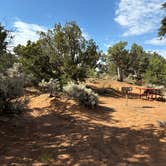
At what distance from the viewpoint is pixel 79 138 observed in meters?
7.36

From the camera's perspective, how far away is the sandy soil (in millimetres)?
5730

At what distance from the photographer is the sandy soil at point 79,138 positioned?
5730mm

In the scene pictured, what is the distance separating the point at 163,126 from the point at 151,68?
2660cm

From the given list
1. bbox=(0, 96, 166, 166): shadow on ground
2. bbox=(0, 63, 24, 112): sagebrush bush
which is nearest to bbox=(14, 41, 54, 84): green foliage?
bbox=(0, 63, 24, 112): sagebrush bush

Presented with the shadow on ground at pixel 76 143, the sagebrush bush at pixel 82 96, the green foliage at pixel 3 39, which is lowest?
the shadow on ground at pixel 76 143

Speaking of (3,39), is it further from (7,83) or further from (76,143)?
(76,143)

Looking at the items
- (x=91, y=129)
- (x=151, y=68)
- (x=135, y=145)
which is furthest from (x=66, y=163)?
(x=151, y=68)

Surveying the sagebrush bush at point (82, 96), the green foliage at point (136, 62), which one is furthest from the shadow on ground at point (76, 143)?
the green foliage at point (136, 62)

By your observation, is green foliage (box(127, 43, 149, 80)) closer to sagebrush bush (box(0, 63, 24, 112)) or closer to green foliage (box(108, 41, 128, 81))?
green foliage (box(108, 41, 128, 81))

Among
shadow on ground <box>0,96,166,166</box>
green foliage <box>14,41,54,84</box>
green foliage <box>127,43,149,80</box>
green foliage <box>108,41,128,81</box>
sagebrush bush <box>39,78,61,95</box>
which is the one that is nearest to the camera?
shadow on ground <box>0,96,166,166</box>

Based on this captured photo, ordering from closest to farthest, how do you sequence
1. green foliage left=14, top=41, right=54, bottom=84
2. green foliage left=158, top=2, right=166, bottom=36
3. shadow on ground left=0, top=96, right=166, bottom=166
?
shadow on ground left=0, top=96, right=166, bottom=166
green foliage left=158, top=2, right=166, bottom=36
green foliage left=14, top=41, right=54, bottom=84

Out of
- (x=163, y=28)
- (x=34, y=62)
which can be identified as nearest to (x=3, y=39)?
(x=163, y=28)

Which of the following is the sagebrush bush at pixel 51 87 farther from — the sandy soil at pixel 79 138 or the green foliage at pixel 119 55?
the green foliage at pixel 119 55

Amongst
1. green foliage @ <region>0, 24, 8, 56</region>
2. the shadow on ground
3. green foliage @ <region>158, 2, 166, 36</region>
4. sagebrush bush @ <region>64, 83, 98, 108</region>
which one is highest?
green foliage @ <region>158, 2, 166, 36</region>
